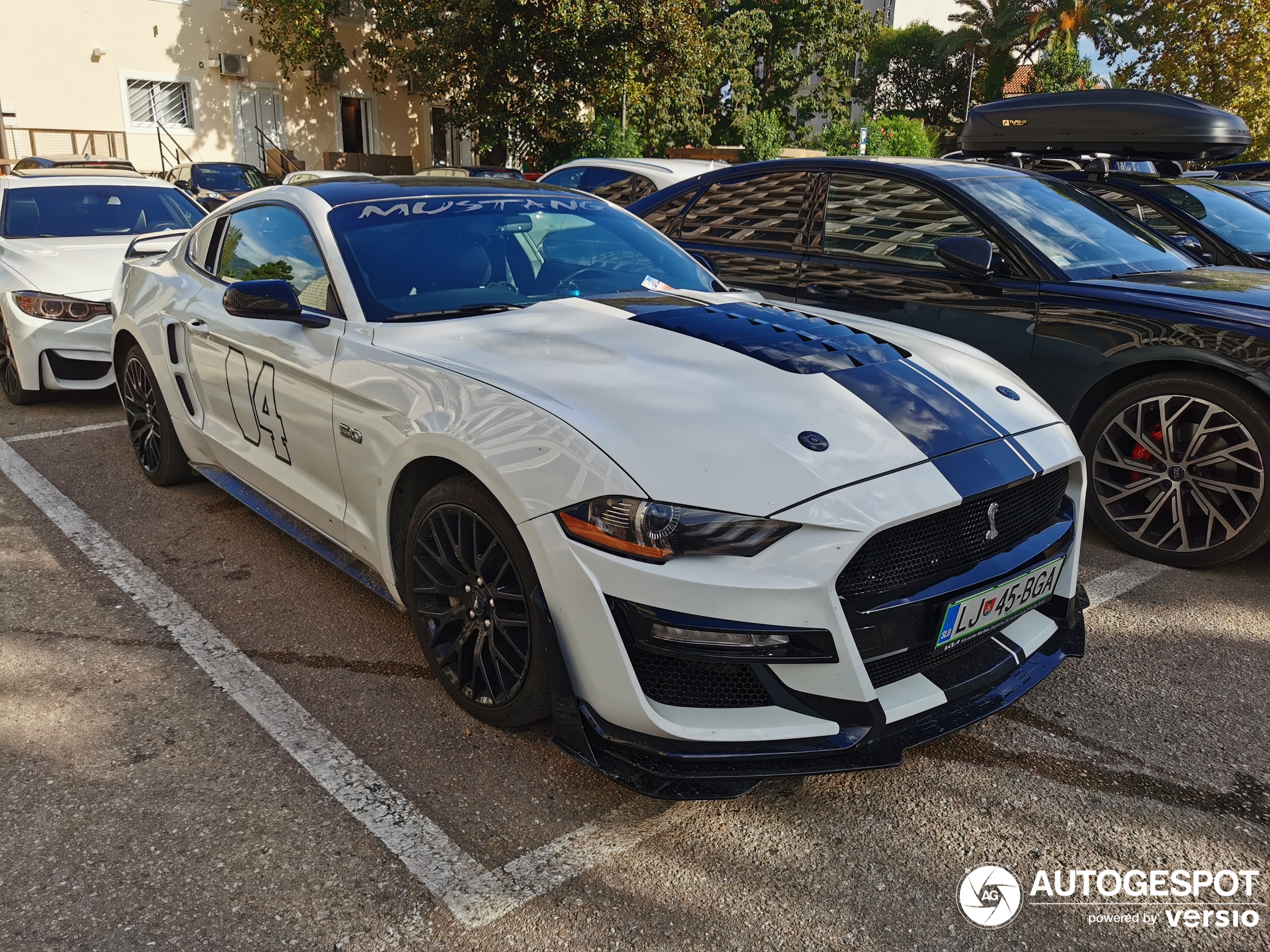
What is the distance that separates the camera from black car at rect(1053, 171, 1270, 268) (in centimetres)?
614

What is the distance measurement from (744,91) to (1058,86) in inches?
646

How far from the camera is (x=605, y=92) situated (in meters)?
22.5

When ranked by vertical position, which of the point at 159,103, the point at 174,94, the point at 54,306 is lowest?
the point at 54,306

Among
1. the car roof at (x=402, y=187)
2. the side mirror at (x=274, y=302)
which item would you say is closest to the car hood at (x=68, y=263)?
the car roof at (x=402, y=187)

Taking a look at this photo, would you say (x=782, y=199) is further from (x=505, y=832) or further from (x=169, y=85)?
(x=169, y=85)

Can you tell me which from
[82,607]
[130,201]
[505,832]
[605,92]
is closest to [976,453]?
[505,832]

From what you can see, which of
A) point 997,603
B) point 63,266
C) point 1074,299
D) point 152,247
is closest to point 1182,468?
point 1074,299

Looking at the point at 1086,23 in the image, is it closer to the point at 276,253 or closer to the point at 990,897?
the point at 276,253

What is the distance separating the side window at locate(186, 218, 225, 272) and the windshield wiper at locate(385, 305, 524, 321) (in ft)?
5.25

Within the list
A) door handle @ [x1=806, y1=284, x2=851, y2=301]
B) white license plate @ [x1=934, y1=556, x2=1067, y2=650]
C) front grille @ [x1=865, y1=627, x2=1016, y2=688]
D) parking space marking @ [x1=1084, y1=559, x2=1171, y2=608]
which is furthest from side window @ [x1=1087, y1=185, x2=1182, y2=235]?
front grille @ [x1=865, y1=627, x2=1016, y2=688]

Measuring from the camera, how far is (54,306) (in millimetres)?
6301

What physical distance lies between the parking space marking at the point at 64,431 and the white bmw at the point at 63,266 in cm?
33

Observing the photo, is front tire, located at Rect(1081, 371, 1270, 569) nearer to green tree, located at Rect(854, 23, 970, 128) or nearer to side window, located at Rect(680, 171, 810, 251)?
side window, located at Rect(680, 171, 810, 251)

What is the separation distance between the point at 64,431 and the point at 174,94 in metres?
21.1
